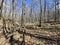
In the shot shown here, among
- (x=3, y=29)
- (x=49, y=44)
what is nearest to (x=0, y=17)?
A: (x=3, y=29)

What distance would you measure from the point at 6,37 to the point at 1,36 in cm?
77

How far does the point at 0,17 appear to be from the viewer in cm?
1286

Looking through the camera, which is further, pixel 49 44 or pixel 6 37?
pixel 6 37

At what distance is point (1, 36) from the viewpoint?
10.3 metres

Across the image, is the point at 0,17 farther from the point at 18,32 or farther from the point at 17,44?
the point at 17,44

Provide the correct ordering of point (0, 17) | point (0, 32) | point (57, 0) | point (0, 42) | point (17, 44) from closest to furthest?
point (17, 44)
point (0, 42)
point (0, 32)
point (0, 17)
point (57, 0)

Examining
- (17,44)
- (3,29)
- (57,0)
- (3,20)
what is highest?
(57,0)

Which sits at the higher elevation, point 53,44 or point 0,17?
point 0,17

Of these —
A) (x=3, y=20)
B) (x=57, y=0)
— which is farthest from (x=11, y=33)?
(x=57, y=0)

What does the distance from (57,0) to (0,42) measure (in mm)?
21721

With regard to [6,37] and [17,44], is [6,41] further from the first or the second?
[17,44]

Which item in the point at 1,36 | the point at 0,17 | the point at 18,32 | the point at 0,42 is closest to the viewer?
the point at 0,42

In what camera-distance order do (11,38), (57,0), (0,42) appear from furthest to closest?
(57,0) < (11,38) < (0,42)

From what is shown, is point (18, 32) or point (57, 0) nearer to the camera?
point (18, 32)
